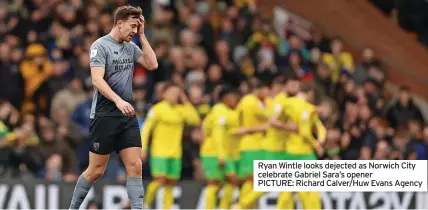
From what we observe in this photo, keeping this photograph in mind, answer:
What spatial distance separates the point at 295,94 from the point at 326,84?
5968 mm

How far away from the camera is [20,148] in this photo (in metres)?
20.2

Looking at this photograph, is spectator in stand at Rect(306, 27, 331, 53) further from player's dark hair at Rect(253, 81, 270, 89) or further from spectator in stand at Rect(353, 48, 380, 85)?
player's dark hair at Rect(253, 81, 270, 89)

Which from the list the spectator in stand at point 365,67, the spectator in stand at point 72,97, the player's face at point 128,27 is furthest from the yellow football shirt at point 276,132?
the spectator in stand at point 365,67

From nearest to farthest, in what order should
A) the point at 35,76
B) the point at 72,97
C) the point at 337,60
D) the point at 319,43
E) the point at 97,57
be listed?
the point at 97,57 < the point at 72,97 < the point at 35,76 < the point at 337,60 < the point at 319,43

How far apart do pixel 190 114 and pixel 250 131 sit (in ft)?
Result: 5.80

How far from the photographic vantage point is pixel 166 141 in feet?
63.3

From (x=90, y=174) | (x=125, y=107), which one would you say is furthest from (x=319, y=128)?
(x=125, y=107)

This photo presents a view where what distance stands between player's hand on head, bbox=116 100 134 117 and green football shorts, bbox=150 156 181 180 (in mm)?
6745

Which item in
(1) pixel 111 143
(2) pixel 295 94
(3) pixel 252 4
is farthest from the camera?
(3) pixel 252 4

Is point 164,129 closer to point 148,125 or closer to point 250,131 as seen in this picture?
point 148,125

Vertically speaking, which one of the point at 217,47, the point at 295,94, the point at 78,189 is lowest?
the point at 78,189

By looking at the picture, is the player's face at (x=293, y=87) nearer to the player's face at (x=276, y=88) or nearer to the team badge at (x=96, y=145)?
the player's face at (x=276, y=88)

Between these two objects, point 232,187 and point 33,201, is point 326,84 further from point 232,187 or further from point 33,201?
point 33,201

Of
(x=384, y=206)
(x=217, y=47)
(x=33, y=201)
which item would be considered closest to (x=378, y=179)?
(x=384, y=206)
